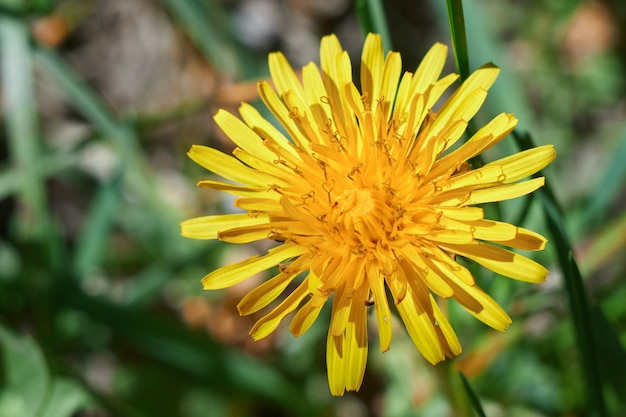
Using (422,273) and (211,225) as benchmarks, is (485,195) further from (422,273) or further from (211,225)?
(211,225)

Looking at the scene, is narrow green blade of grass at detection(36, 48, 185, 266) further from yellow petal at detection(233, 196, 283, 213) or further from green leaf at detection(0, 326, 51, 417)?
yellow petal at detection(233, 196, 283, 213)

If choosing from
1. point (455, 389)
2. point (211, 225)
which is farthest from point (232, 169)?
point (455, 389)

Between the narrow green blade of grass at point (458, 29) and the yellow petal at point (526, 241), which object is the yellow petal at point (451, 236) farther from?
the narrow green blade of grass at point (458, 29)

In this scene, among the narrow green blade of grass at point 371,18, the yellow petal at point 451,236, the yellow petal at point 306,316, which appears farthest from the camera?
the narrow green blade of grass at point 371,18

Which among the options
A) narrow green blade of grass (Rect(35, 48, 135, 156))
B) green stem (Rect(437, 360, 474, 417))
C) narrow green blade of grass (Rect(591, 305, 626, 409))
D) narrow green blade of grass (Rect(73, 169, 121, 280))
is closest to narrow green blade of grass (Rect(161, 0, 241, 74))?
narrow green blade of grass (Rect(35, 48, 135, 156))

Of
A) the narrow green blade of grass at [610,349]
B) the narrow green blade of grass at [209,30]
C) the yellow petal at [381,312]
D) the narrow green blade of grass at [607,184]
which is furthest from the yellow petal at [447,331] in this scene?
the narrow green blade of grass at [209,30]

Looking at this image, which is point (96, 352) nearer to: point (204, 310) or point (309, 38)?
point (204, 310)
